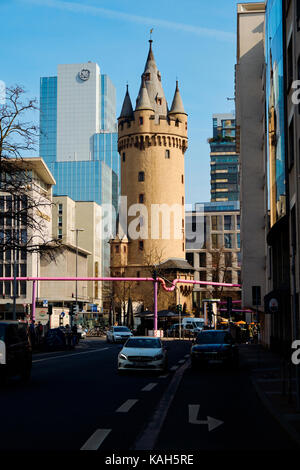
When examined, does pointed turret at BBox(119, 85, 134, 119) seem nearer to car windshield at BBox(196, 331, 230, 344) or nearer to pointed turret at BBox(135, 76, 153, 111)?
pointed turret at BBox(135, 76, 153, 111)

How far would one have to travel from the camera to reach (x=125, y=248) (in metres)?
113

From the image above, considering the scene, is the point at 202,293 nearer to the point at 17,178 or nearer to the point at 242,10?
the point at 242,10

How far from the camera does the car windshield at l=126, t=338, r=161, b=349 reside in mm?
24844

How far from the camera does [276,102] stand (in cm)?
3422

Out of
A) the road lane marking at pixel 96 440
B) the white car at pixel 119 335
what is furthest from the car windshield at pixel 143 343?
the white car at pixel 119 335

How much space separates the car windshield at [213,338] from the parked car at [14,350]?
9.09 meters

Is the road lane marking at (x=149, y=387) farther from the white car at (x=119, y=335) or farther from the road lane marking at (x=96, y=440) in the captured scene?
the white car at (x=119, y=335)

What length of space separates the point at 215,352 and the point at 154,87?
96.0 meters

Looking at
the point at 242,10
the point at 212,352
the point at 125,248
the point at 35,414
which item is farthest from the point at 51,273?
the point at 35,414

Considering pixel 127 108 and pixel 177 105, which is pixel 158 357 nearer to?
pixel 127 108

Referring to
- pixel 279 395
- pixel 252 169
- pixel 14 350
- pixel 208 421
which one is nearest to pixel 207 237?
pixel 252 169

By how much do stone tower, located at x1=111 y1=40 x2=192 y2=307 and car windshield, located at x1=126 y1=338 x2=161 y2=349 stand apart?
82.4m

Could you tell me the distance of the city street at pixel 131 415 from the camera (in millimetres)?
9742

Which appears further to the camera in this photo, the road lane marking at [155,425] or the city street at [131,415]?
the city street at [131,415]
